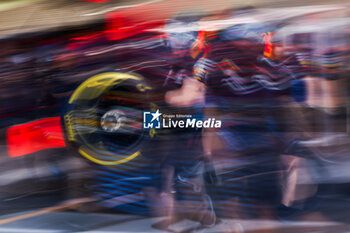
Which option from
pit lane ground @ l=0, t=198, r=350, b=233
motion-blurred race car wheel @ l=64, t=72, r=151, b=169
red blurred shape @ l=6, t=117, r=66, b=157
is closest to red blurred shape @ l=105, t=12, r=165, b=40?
motion-blurred race car wheel @ l=64, t=72, r=151, b=169

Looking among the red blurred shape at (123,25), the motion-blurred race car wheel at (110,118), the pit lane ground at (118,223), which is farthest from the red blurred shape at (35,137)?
the red blurred shape at (123,25)

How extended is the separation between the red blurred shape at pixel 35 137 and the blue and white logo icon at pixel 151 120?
2.40 feet

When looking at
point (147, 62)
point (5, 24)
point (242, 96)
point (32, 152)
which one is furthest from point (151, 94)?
point (5, 24)

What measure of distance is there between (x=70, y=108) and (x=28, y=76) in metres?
0.48

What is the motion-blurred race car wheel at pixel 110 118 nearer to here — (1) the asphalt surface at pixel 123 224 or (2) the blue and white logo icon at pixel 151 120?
(2) the blue and white logo icon at pixel 151 120

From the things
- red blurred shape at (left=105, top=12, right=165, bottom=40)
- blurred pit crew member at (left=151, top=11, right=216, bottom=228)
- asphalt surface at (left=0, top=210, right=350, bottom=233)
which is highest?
red blurred shape at (left=105, top=12, right=165, bottom=40)

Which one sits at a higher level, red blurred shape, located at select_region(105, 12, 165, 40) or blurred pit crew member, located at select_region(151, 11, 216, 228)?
red blurred shape, located at select_region(105, 12, 165, 40)

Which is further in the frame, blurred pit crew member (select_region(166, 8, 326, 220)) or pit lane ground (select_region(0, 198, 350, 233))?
pit lane ground (select_region(0, 198, 350, 233))

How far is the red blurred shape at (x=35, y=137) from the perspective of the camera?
2.70 m

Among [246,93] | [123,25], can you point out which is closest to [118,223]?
[246,93]

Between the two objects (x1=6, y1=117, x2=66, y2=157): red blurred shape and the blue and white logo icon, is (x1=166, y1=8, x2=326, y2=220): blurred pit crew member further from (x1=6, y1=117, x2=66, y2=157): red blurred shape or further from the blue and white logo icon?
(x1=6, y1=117, x2=66, y2=157): red blurred shape

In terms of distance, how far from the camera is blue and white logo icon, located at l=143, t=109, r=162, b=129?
2.52 meters

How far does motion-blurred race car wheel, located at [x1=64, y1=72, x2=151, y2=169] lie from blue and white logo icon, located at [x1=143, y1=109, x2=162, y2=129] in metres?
0.04

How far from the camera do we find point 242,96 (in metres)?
2.43
